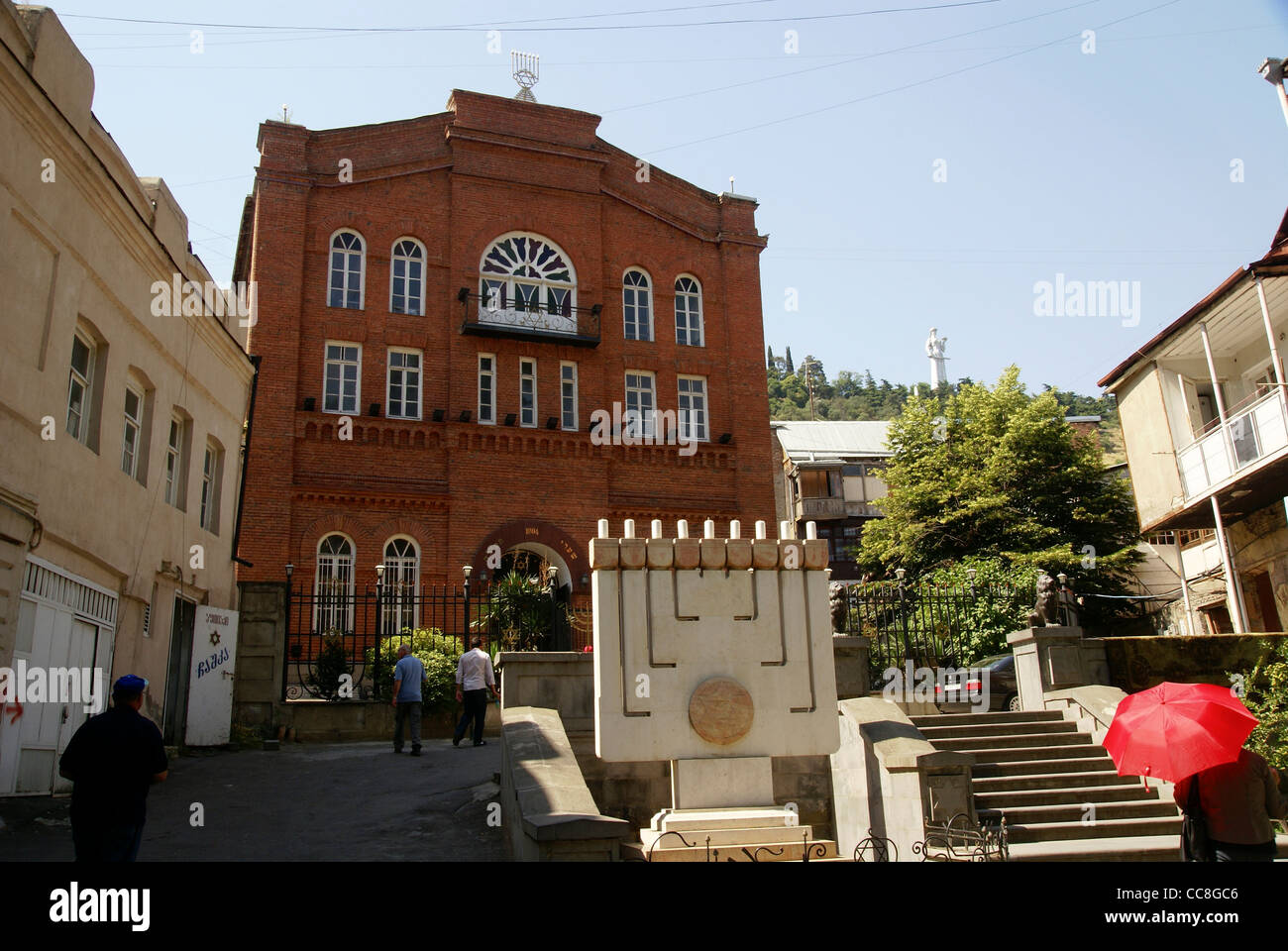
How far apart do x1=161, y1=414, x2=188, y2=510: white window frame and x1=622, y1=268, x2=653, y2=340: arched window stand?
1549 centimetres

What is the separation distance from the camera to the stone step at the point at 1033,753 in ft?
41.7

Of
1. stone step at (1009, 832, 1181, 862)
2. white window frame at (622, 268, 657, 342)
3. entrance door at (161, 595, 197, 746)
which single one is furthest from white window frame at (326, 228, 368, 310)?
stone step at (1009, 832, 1181, 862)

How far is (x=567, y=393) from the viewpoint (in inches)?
1133

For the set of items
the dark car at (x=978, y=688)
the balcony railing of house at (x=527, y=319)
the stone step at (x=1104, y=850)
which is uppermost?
the balcony railing of house at (x=527, y=319)

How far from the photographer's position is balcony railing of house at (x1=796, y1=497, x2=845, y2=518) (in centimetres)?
4903

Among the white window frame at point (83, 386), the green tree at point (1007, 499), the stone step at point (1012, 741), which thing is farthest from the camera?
the green tree at point (1007, 499)

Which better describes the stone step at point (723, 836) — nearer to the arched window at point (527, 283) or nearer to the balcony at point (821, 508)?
the arched window at point (527, 283)

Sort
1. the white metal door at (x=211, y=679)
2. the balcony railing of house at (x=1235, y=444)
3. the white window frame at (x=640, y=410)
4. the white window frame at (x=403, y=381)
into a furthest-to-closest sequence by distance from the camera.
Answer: the white window frame at (x=640, y=410) → the white window frame at (x=403, y=381) → the balcony railing of house at (x=1235, y=444) → the white metal door at (x=211, y=679)

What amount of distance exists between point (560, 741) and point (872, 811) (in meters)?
3.68

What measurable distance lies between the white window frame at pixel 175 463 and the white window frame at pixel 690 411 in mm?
15576

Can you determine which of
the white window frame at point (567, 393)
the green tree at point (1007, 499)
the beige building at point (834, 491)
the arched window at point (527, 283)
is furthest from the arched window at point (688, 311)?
the beige building at point (834, 491)

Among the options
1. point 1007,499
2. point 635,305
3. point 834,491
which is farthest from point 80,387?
point 834,491

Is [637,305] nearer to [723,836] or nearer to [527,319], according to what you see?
[527,319]

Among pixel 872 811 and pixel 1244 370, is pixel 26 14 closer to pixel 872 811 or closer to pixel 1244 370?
pixel 872 811
